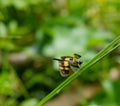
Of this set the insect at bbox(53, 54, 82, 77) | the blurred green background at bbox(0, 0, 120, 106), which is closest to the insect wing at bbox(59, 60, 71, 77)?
the insect at bbox(53, 54, 82, 77)

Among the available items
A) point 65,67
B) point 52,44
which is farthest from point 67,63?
point 52,44

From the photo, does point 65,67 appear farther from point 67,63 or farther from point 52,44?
point 52,44

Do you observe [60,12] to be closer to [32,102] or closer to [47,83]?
[47,83]

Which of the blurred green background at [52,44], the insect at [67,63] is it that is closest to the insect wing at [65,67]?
the insect at [67,63]

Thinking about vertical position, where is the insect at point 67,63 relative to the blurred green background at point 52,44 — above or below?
below

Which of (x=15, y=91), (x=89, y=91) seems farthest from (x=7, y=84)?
(x=89, y=91)

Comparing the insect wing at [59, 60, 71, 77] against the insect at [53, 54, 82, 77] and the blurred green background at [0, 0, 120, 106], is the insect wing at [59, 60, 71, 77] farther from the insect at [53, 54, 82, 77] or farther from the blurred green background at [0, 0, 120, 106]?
the blurred green background at [0, 0, 120, 106]

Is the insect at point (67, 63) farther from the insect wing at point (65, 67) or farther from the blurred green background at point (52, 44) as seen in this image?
the blurred green background at point (52, 44)

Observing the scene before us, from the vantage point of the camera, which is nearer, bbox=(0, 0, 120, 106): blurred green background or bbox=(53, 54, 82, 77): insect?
bbox=(53, 54, 82, 77): insect

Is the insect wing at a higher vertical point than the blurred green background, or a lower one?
lower
